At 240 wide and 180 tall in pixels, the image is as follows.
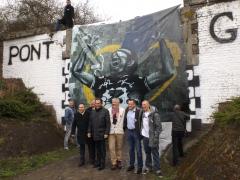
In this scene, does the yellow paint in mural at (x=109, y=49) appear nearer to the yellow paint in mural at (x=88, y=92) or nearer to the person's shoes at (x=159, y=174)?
the yellow paint in mural at (x=88, y=92)

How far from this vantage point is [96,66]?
14086 mm

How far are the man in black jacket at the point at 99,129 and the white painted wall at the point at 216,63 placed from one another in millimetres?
3277

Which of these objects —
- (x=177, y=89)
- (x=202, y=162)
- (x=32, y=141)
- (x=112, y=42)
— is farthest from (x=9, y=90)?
(x=202, y=162)

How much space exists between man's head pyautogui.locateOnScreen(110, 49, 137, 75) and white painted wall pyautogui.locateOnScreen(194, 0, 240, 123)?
2091 mm

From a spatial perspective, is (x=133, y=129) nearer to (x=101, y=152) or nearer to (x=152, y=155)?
(x=152, y=155)

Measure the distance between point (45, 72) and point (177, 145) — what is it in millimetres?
7188

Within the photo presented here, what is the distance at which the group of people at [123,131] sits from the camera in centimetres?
949

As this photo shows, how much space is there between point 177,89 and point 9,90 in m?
6.77

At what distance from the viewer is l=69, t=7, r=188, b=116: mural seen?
40.9ft

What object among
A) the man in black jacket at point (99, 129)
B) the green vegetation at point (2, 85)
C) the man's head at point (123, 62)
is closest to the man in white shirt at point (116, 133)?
the man in black jacket at point (99, 129)

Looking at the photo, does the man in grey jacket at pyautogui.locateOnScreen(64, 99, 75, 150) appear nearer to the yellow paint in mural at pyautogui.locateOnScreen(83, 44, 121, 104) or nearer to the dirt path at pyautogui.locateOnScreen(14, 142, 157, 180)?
the yellow paint in mural at pyautogui.locateOnScreen(83, 44, 121, 104)

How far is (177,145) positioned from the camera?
422 inches

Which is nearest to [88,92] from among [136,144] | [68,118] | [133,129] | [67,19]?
[68,118]

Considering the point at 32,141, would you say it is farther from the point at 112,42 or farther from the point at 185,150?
the point at 185,150
